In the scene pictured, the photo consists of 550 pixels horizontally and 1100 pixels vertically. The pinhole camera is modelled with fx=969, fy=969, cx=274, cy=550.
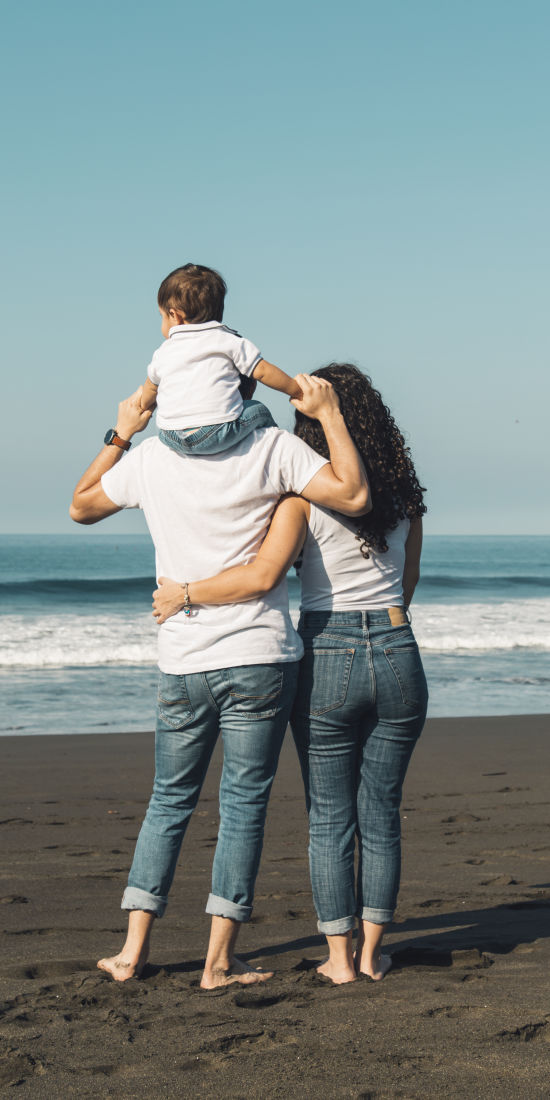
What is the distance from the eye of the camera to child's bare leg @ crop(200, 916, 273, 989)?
8.39ft

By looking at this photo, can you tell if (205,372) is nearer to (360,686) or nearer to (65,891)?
(360,686)

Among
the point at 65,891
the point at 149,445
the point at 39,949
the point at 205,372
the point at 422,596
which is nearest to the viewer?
the point at 205,372

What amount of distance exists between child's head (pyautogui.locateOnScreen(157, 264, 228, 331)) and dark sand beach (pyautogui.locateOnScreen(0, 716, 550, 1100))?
1.75m

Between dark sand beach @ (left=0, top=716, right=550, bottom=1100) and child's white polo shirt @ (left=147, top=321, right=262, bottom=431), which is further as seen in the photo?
child's white polo shirt @ (left=147, top=321, right=262, bottom=431)

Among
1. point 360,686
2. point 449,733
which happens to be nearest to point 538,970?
point 360,686

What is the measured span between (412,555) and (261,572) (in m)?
0.57

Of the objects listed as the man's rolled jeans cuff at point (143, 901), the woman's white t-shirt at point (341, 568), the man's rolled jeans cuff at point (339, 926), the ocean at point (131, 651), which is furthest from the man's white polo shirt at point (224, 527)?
the ocean at point (131, 651)

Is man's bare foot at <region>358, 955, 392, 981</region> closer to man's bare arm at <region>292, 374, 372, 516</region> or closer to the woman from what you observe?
the woman

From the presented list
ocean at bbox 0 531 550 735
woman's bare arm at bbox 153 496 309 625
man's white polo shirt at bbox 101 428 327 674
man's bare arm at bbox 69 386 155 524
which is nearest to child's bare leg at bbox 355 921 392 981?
man's white polo shirt at bbox 101 428 327 674

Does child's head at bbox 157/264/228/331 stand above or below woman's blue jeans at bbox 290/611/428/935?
above

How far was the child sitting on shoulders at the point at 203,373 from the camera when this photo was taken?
8.05 feet

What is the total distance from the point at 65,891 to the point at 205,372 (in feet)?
7.23

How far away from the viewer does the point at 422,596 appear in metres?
25.0

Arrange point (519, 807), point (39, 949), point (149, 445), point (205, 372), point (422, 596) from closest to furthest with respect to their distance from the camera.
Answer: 1. point (205, 372)
2. point (149, 445)
3. point (39, 949)
4. point (519, 807)
5. point (422, 596)
